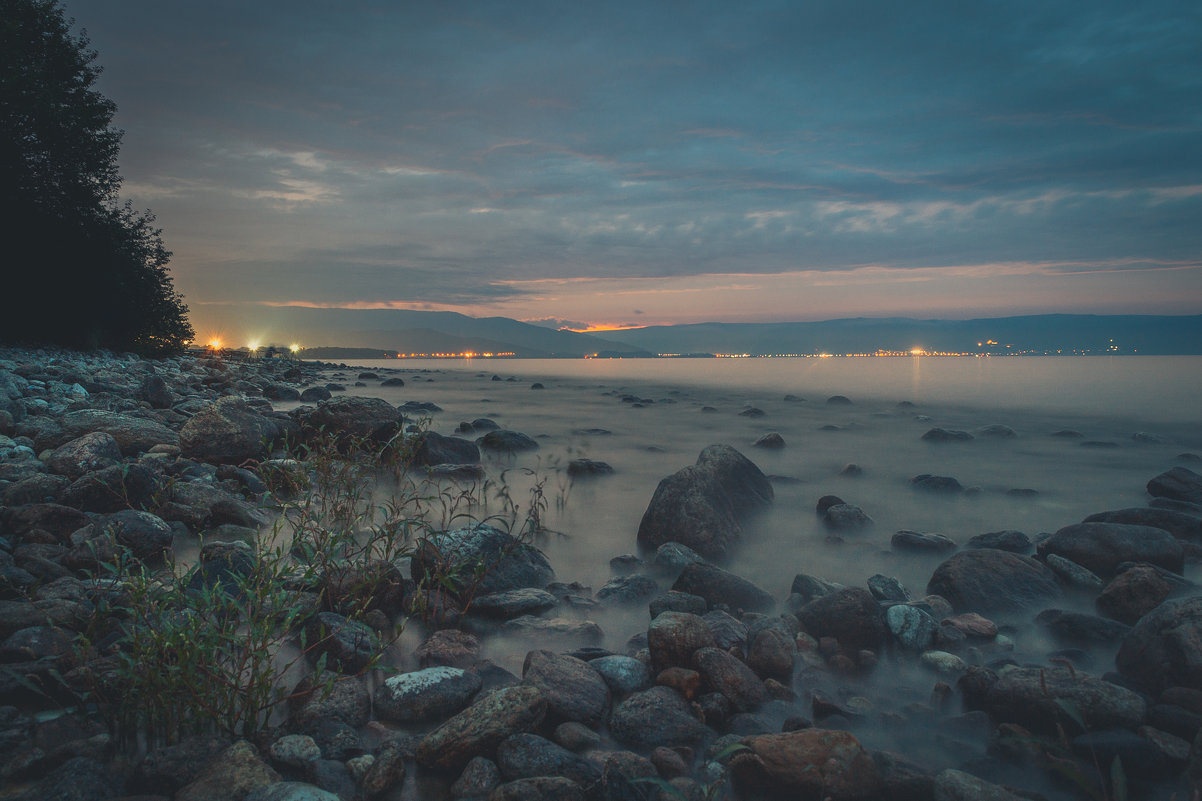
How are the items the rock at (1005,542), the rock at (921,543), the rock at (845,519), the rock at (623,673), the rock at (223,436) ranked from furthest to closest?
the rock at (223,436) < the rock at (845,519) < the rock at (921,543) < the rock at (1005,542) < the rock at (623,673)

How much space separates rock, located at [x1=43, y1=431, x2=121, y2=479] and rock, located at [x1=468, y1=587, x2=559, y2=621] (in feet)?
15.7

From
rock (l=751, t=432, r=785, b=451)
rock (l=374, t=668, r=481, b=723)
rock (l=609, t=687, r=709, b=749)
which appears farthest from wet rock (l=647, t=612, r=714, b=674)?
rock (l=751, t=432, r=785, b=451)

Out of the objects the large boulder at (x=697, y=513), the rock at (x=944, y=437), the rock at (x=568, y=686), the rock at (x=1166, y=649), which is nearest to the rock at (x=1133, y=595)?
the rock at (x=1166, y=649)

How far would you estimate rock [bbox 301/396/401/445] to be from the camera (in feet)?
34.8

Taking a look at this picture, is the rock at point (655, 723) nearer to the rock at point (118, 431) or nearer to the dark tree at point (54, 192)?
the rock at point (118, 431)

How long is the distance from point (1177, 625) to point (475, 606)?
496cm

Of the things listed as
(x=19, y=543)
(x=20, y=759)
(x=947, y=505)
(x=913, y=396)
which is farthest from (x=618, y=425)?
(x=913, y=396)

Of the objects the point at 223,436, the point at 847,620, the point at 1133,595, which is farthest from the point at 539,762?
the point at 223,436

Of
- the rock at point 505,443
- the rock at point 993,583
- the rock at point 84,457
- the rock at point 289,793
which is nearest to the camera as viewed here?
the rock at point 289,793

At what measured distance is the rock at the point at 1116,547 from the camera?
6.11 metres

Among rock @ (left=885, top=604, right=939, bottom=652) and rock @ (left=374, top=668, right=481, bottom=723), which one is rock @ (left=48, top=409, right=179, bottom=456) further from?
rock @ (left=885, top=604, right=939, bottom=652)

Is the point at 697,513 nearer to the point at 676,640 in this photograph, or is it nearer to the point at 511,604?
the point at 511,604

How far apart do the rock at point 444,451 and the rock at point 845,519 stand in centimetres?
663

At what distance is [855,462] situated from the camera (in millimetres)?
13797
